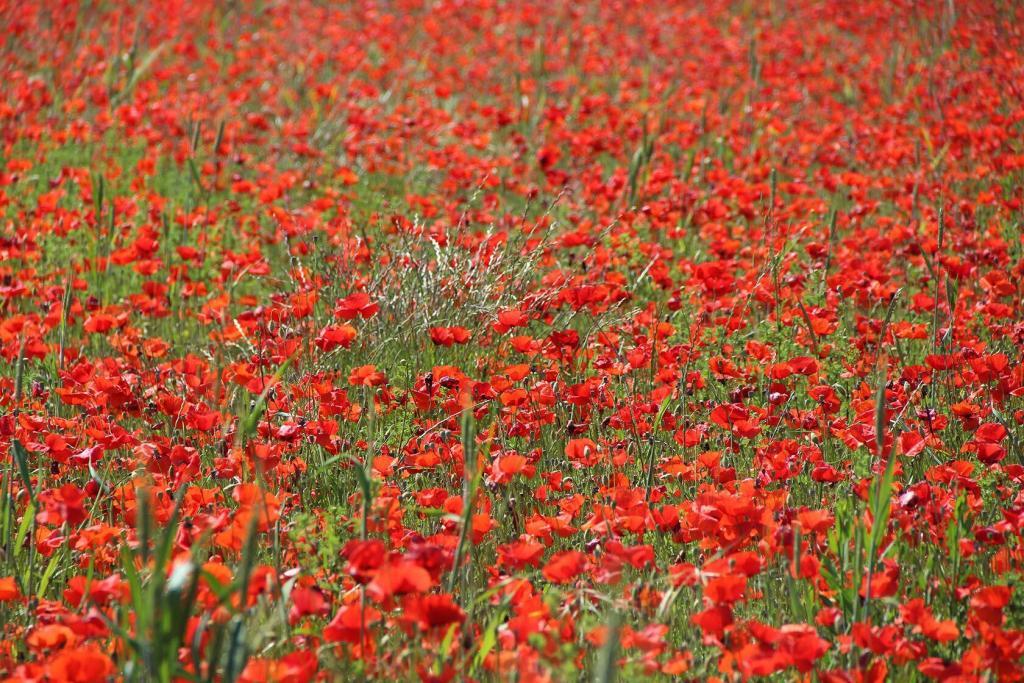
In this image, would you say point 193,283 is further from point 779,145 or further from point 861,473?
point 779,145

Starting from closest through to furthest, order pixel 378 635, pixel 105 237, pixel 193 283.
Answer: pixel 378 635, pixel 193 283, pixel 105 237

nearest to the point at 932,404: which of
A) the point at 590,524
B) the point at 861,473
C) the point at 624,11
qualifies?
the point at 861,473

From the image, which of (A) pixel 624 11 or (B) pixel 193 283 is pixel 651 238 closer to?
(B) pixel 193 283

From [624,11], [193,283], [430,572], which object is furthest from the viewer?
[624,11]

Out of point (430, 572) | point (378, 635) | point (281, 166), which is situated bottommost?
point (281, 166)

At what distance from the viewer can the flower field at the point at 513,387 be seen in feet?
6.00

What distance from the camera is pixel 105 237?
4.59 m

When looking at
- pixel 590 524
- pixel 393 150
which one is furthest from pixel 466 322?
pixel 393 150

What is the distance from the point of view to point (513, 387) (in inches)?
126

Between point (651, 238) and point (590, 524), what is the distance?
2748mm

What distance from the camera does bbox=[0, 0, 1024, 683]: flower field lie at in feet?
6.00

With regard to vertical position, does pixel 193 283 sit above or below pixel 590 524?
below

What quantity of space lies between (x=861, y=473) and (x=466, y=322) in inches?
53.9

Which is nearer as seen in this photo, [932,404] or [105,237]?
[932,404]
